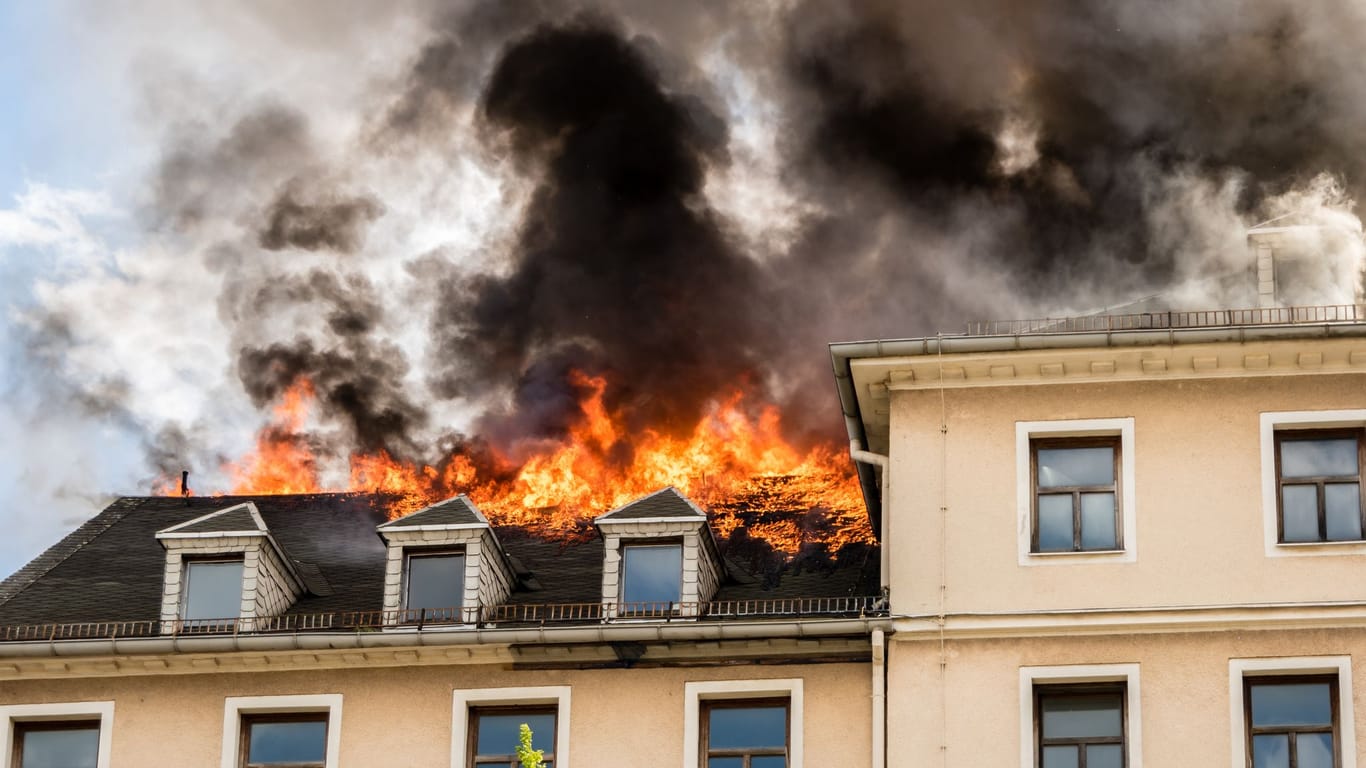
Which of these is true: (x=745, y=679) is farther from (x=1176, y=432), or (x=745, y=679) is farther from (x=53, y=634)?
(x=53, y=634)

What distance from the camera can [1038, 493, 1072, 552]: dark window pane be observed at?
30.7 m

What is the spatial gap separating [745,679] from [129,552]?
436 inches

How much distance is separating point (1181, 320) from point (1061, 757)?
6349mm

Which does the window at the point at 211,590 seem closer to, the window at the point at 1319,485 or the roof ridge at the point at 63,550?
the roof ridge at the point at 63,550

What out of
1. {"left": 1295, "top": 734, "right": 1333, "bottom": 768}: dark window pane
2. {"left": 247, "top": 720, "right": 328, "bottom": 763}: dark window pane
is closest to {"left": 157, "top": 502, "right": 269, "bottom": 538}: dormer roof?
{"left": 247, "top": 720, "right": 328, "bottom": 763}: dark window pane

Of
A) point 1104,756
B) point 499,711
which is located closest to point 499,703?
point 499,711

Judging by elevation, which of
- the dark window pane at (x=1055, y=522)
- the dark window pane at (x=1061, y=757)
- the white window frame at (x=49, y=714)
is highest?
the dark window pane at (x=1055, y=522)

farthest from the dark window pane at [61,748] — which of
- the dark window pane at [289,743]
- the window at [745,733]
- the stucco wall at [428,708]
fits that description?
the window at [745,733]

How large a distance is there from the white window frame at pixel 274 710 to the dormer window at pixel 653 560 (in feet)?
12.5

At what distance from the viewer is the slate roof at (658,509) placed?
32.6 meters

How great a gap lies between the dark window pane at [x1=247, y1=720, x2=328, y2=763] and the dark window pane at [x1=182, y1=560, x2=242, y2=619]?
186 cm

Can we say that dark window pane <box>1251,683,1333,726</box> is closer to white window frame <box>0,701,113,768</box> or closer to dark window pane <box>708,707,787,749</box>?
dark window pane <box>708,707,787,749</box>

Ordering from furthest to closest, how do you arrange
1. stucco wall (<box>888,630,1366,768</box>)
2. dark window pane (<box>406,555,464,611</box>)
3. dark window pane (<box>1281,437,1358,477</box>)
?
dark window pane (<box>406,555,464,611</box>) → dark window pane (<box>1281,437,1358,477</box>) → stucco wall (<box>888,630,1366,768</box>)

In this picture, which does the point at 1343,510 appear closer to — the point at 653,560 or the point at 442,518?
the point at 653,560
